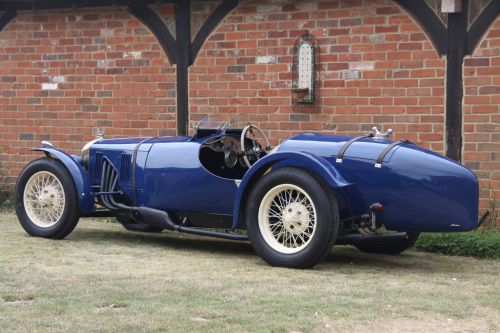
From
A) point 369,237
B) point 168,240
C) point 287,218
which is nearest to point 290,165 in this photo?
point 287,218

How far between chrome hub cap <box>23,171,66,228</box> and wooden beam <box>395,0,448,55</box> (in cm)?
413

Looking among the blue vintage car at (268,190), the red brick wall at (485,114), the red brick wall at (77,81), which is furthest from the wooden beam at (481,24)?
the red brick wall at (77,81)

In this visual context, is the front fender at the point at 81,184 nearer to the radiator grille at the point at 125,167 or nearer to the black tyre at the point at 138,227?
the radiator grille at the point at 125,167

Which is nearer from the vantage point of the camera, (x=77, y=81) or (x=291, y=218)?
(x=291, y=218)

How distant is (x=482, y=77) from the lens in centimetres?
898

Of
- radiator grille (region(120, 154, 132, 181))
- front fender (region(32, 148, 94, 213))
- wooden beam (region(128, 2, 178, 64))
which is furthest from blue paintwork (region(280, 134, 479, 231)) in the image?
wooden beam (region(128, 2, 178, 64))

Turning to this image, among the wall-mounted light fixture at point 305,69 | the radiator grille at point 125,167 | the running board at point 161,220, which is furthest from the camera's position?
the wall-mounted light fixture at point 305,69

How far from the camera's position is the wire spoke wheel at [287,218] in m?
7.16

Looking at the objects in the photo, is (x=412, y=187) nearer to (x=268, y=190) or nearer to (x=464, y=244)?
(x=268, y=190)

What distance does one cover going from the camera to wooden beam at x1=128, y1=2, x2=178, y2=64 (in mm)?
10930

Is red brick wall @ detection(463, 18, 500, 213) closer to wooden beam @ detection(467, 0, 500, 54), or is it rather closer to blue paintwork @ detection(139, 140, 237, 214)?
wooden beam @ detection(467, 0, 500, 54)

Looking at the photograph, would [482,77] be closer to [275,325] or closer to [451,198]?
[451,198]

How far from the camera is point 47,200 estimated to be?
8.82 metres

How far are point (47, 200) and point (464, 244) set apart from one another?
4.11 metres
